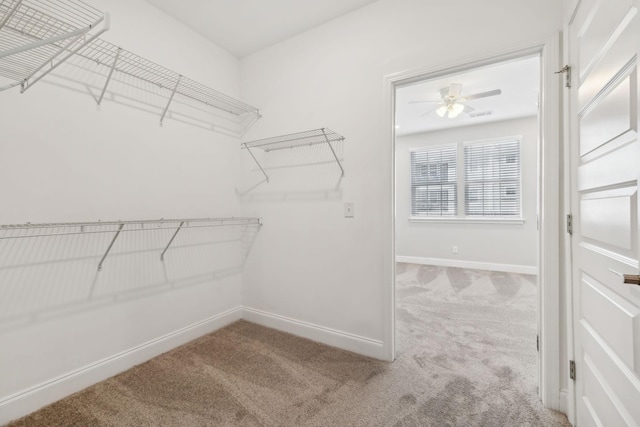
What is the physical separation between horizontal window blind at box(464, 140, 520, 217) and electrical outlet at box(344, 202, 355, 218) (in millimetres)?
4003

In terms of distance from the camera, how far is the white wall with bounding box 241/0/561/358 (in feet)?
6.11

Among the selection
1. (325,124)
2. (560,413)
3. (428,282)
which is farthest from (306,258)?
(428,282)

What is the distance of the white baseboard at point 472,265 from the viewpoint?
4.92m

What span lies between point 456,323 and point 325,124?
2219mm

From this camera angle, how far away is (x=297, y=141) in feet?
8.30

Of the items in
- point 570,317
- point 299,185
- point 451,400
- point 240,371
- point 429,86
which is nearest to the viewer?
point 570,317

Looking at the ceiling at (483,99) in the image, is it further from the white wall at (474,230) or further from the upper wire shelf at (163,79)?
the upper wire shelf at (163,79)

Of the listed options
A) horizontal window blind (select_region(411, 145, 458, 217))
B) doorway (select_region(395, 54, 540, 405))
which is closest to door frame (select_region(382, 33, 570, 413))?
doorway (select_region(395, 54, 540, 405))

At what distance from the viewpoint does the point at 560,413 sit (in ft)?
5.20

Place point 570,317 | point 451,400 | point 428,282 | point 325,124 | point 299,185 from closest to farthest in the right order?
point 570,317
point 451,400
point 325,124
point 299,185
point 428,282

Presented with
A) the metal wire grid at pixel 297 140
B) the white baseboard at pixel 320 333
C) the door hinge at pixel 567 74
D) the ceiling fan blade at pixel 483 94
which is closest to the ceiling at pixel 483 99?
the ceiling fan blade at pixel 483 94

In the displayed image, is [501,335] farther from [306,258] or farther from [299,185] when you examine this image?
[299,185]

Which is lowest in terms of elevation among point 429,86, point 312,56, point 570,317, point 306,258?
point 570,317

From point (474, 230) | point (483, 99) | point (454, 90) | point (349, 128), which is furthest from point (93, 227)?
point (474, 230)
